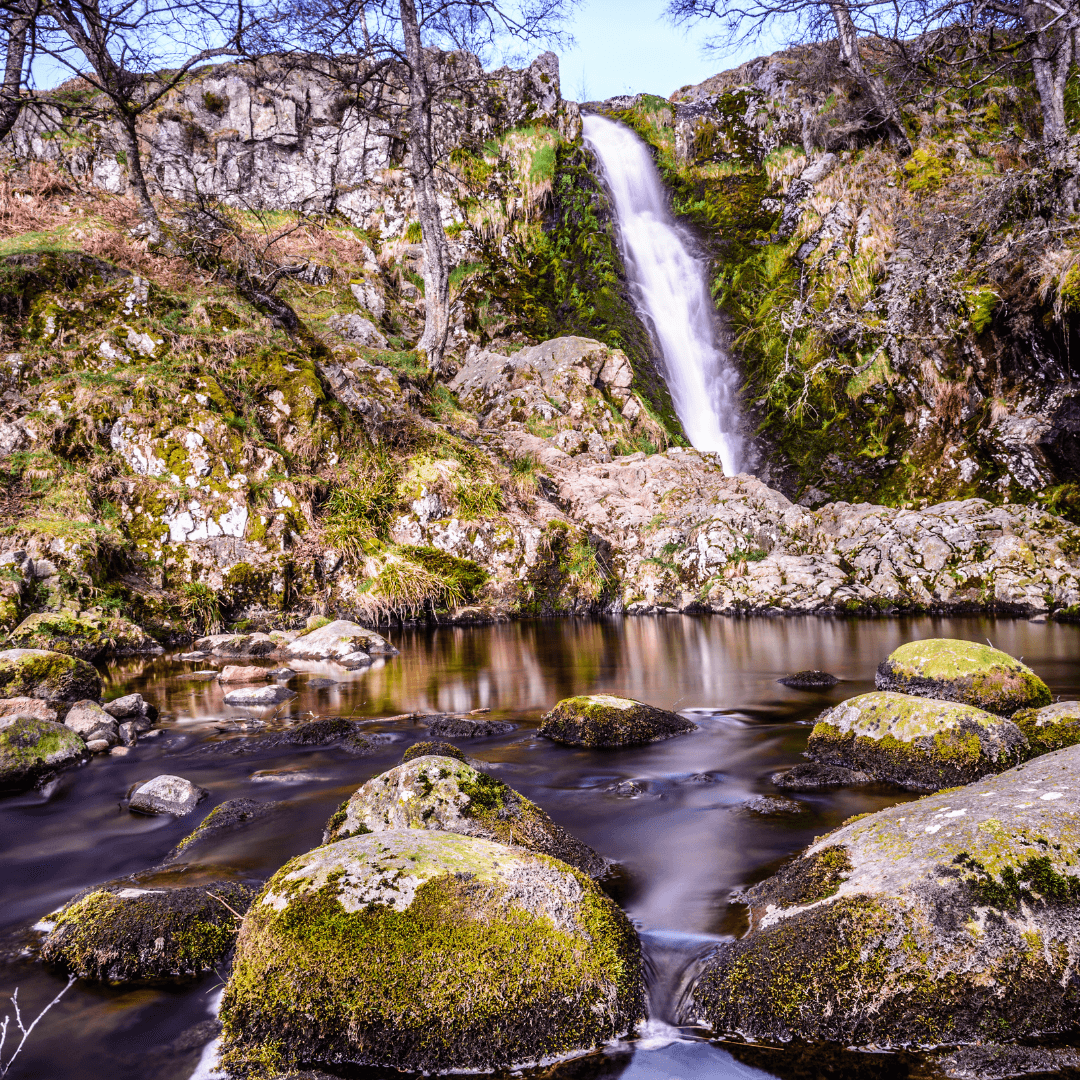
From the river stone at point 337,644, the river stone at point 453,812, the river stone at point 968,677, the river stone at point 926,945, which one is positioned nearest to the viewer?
the river stone at point 926,945

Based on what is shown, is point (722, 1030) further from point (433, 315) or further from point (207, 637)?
point (433, 315)

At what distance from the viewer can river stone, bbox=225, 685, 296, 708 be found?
252 inches

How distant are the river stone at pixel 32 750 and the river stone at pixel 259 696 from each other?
1.85m

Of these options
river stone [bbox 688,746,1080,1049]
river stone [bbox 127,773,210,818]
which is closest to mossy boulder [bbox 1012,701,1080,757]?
river stone [bbox 688,746,1080,1049]

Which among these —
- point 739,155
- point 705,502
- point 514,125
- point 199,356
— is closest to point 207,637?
point 199,356

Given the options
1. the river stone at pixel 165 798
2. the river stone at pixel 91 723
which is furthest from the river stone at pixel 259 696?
the river stone at pixel 165 798

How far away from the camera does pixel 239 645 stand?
9.62 m

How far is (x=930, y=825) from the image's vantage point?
2146 mm

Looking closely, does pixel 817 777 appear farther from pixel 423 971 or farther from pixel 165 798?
pixel 165 798

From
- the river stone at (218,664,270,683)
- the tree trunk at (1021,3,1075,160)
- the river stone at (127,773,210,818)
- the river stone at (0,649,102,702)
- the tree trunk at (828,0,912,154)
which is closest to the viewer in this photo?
the river stone at (127,773,210,818)

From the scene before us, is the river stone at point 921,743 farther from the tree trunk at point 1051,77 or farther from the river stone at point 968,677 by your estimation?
the tree trunk at point 1051,77

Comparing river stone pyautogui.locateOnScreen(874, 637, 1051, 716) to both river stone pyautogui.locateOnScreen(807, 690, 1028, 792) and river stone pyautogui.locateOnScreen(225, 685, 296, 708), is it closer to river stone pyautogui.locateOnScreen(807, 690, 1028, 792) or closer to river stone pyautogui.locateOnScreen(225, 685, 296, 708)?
river stone pyautogui.locateOnScreen(807, 690, 1028, 792)

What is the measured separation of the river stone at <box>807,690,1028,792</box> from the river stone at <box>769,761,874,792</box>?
0.09 meters

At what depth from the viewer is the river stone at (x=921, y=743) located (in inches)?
138
